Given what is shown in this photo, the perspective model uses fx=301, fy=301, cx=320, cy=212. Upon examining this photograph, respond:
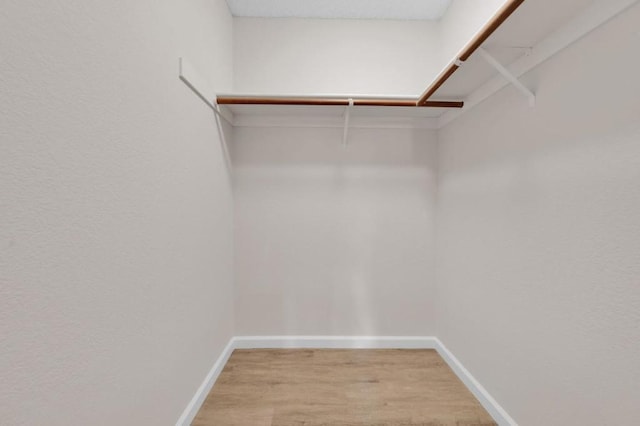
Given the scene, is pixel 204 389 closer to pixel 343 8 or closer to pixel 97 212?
pixel 97 212

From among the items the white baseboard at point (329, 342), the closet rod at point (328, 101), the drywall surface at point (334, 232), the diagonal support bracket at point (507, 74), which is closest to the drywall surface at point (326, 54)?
the drywall surface at point (334, 232)

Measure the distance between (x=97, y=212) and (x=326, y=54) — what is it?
203 centimetres

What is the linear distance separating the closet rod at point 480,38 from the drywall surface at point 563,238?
309 millimetres

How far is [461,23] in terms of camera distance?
6.51 feet

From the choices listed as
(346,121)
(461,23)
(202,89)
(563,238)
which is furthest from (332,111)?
(563,238)

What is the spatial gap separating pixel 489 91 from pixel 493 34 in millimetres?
478

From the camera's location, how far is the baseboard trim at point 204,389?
4.78 ft

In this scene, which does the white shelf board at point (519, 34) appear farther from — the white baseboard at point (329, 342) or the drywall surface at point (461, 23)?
the white baseboard at point (329, 342)

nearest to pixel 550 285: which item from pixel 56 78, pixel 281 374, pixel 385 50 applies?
pixel 281 374

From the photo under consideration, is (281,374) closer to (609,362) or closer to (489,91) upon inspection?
(609,362)

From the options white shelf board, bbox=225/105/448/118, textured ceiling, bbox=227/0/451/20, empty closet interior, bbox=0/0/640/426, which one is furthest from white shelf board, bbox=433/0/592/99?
textured ceiling, bbox=227/0/451/20

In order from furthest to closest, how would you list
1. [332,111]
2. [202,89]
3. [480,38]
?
[332,111], [202,89], [480,38]

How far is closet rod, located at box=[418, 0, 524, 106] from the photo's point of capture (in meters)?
0.96

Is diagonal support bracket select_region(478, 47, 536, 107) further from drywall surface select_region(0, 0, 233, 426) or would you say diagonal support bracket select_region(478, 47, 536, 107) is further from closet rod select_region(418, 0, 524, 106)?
drywall surface select_region(0, 0, 233, 426)
